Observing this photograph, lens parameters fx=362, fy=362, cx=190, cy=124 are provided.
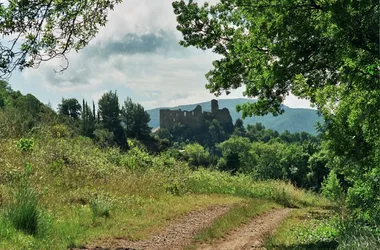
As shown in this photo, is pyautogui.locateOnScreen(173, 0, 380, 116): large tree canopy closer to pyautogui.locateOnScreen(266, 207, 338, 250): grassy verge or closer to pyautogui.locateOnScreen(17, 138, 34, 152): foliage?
pyautogui.locateOnScreen(266, 207, 338, 250): grassy verge

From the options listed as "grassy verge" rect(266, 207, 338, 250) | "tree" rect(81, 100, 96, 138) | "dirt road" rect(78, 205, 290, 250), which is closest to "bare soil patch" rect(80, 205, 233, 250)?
"dirt road" rect(78, 205, 290, 250)

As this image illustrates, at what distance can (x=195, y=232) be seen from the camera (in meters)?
9.48

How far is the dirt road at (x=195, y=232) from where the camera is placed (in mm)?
8000

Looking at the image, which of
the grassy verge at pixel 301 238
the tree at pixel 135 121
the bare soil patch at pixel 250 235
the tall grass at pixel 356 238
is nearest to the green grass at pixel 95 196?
the bare soil patch at pixel 250 235

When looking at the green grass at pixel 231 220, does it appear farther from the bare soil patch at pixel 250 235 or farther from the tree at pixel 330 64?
the tree at pixel 330 64

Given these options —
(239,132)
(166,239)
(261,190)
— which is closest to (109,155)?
(261,190)

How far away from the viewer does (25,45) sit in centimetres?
758

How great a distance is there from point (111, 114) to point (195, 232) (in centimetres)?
10018

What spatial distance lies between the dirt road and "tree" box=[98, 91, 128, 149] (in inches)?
3254

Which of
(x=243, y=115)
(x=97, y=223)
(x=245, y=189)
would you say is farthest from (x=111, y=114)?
(x=97, y=223)

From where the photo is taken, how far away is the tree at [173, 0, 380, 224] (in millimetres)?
6785

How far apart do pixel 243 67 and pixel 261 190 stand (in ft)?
29.0

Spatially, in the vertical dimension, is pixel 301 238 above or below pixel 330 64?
below

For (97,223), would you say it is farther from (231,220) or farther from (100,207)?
(231,220)
